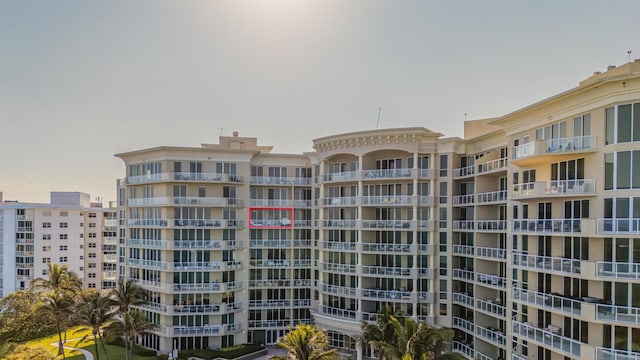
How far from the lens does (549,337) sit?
24.5m

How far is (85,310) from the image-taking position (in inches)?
1474

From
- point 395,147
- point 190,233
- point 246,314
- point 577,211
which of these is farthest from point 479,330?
point 190,233

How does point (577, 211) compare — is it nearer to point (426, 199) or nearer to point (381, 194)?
point (426, 199)

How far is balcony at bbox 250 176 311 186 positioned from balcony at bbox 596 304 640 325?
3163 cm

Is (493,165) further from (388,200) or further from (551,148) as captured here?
(388,200)

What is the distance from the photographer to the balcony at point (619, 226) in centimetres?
2089

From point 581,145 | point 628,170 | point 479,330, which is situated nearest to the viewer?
point 628,170

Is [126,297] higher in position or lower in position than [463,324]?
higher

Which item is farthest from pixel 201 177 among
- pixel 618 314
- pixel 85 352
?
pixel 618 314

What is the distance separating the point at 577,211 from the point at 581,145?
157 inches

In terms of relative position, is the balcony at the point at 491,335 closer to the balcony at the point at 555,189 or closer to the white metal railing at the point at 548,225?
the white metal railing at the point at 548,225

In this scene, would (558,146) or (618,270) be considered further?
(558,146)

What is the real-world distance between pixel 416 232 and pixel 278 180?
A: 1723cm

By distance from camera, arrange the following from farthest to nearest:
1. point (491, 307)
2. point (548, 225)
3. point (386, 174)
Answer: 1. point (386, 174)
2. point (491, 307)
3. point (548, 225)
